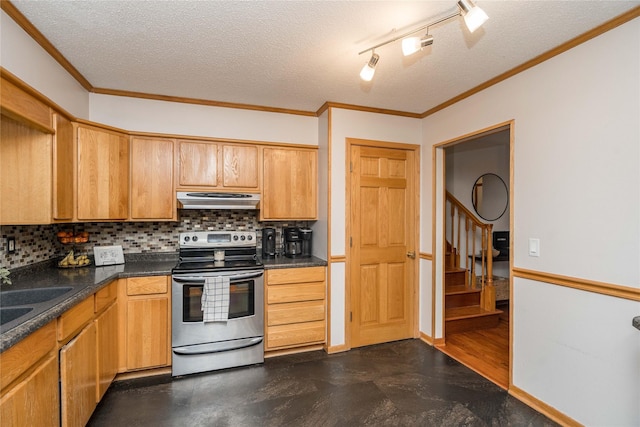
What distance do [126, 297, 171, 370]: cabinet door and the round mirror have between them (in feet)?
15.1

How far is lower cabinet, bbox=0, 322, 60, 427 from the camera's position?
3.85ft

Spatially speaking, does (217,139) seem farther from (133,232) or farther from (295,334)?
(295,334)

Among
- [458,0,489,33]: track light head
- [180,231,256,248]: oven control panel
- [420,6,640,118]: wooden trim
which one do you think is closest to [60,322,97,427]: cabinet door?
[180,231,256,248]: oven control panel

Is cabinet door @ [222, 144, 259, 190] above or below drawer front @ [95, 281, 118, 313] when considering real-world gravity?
above

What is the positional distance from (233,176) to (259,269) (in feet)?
3.23

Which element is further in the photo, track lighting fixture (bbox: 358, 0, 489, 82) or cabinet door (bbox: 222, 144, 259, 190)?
cabinet door (bbox: 222, 144, 259, 190)

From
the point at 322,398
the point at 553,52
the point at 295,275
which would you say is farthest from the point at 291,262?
the point at 553,52

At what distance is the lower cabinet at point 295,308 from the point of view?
9.56 ft

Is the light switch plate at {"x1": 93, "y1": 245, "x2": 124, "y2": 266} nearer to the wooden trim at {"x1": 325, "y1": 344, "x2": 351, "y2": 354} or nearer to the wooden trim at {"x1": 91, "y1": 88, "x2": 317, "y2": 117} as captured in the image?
the wooden trim at {"x1": 91, "y1": 88, "x2": 317, "y2": 117}

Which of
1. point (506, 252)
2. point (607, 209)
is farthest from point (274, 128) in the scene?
point (506, 252)

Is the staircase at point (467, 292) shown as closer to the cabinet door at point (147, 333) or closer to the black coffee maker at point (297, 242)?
the black coffee maker at point (297, 242)

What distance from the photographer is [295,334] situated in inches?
118

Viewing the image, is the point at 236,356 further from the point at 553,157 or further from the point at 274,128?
the point at 553,157

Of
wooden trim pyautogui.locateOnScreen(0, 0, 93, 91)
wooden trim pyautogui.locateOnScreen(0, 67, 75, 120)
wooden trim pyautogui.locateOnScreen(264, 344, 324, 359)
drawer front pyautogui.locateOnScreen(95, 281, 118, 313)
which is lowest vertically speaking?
wooden trim pyautogui.locateOnScreen(264, 344, 324, 359)
